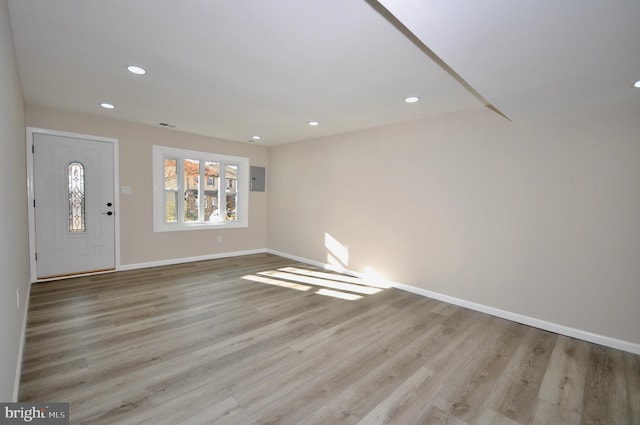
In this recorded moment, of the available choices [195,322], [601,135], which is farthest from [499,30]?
[195,322]

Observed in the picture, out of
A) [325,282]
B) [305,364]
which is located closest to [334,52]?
[305,364]

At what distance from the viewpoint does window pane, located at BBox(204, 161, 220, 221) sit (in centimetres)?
578

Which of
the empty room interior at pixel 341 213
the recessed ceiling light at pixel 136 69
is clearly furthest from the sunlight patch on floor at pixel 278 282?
the recessed ceiling light at pixel 136 69

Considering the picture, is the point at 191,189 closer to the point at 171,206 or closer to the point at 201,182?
the point at 201,182

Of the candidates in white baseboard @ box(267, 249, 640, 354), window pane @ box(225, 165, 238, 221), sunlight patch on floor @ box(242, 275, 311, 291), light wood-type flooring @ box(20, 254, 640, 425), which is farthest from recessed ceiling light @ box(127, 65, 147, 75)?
white baseboard @ box(267, 249, 640, 354)

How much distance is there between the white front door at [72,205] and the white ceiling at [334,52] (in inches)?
37.2

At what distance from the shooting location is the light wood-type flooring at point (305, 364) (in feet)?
5.97

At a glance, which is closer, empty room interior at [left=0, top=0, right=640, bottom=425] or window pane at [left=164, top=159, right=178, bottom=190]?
empty room interior at [left=0, top=0, right=640, bottom=425]

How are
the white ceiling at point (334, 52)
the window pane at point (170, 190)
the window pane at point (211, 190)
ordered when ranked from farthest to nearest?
the window pane at point (211, 190), the window pane at point (170, 190), the white ceiling at point (334, 52)

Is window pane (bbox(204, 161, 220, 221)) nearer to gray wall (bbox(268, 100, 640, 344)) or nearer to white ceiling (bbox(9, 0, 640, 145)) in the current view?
white ceiling (bbox(9, 0, 640, 145))

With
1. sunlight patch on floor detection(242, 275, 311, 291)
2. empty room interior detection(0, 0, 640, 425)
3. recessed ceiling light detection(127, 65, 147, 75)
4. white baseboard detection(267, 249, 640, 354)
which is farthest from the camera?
sunlight patch on floor detection(242, 275, 311, 291)

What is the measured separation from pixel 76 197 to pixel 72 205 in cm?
13

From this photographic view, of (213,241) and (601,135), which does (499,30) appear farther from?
(213,241)

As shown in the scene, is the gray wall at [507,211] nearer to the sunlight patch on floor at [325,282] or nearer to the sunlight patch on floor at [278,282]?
the sunlight patch on floor at [325,282]
